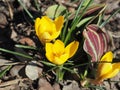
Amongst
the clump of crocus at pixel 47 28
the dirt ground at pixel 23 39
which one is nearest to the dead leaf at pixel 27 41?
the dirt ground at pixel 23 39

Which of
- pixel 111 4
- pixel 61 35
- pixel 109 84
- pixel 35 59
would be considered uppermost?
pixel 111 4

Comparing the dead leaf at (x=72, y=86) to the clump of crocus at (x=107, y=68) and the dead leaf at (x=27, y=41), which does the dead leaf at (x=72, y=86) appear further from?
the dead leaf at (x=27, y=41)

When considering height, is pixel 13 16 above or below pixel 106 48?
above

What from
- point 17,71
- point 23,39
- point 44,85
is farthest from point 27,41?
point 44,85

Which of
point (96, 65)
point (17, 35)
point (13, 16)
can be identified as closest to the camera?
point (96, 65)

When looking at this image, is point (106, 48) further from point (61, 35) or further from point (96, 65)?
point (61, 35)

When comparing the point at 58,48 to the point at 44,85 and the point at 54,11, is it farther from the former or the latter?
the point at 54,11

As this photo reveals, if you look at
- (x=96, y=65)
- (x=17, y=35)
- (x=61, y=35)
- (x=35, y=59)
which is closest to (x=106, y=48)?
(x=96, y=65)

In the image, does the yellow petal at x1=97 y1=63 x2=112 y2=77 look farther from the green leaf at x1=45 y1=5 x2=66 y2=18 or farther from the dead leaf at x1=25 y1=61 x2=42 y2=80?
the green leaf at x1=45 y1=5 x2=66 y2=18
